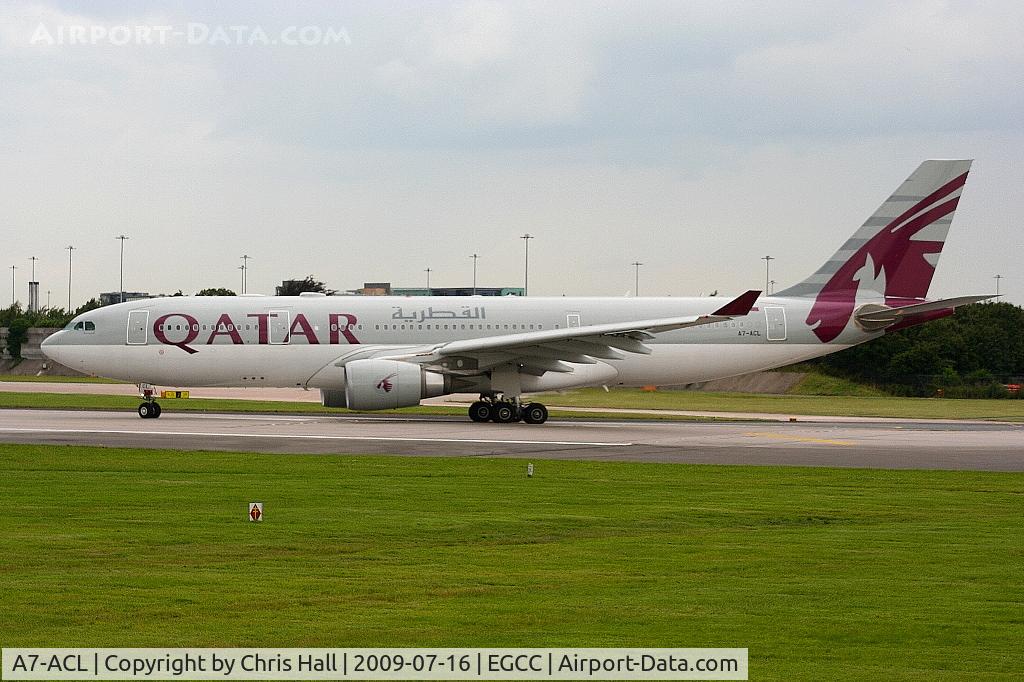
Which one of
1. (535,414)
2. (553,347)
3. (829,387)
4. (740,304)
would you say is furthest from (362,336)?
(829,387)

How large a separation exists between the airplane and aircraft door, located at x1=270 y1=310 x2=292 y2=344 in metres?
0.06

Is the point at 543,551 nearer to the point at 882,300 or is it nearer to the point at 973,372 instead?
the point at 882,300

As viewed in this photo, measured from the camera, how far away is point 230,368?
35.8 metres

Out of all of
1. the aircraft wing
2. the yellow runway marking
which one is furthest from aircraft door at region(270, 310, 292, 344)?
the yellow runway marking

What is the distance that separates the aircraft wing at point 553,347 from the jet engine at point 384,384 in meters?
0.98

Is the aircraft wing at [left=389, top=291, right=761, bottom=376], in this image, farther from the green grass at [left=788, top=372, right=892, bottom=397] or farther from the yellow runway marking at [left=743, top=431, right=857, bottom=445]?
the green grass at [left=788, top=372, right=892, bottom=397]

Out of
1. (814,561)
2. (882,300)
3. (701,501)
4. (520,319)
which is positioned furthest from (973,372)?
(814,561)

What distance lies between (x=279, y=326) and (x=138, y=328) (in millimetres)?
4232

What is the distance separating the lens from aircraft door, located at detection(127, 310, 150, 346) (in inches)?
1409

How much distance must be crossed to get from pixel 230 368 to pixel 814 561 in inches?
1041

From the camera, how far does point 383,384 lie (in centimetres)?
3294

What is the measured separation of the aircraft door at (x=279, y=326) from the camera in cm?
3550

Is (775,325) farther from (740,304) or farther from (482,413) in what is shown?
(482,413)

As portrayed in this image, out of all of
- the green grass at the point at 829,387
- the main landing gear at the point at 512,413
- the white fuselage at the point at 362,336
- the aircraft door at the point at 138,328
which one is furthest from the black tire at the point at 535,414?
the green grass at the point at 829,387
